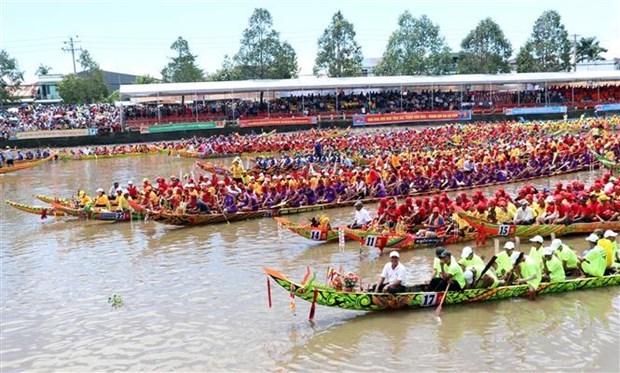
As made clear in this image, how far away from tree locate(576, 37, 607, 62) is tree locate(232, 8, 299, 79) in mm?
35420

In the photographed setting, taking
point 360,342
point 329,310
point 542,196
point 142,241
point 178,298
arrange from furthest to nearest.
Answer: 1. point 142,241
2. point 542,196
3. point 178,298
4. point 329,310
5. point 360,342

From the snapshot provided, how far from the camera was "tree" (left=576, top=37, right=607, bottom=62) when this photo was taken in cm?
7344

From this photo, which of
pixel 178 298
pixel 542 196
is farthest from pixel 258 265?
pixel 542 196

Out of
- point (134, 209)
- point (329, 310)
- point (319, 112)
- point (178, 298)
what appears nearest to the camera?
point (329, 310)

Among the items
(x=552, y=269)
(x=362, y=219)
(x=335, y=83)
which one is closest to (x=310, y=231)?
(x=362, y=219)

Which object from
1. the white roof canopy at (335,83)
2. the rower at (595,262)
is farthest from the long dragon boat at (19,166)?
the rower at (595,262)

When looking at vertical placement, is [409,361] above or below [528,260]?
below

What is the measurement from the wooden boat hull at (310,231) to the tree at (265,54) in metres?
49.5

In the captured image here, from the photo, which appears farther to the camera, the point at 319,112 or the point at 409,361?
the point at 319,112

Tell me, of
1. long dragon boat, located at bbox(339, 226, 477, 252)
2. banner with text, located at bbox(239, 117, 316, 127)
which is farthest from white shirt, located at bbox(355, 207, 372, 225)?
banner with text, located at bbox(239, 117, 316, 127)

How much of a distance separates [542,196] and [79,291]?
10669 mm

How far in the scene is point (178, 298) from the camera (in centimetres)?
1188

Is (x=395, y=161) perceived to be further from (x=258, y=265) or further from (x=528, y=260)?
(x=528, y=260)

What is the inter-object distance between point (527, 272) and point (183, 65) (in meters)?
62.3
